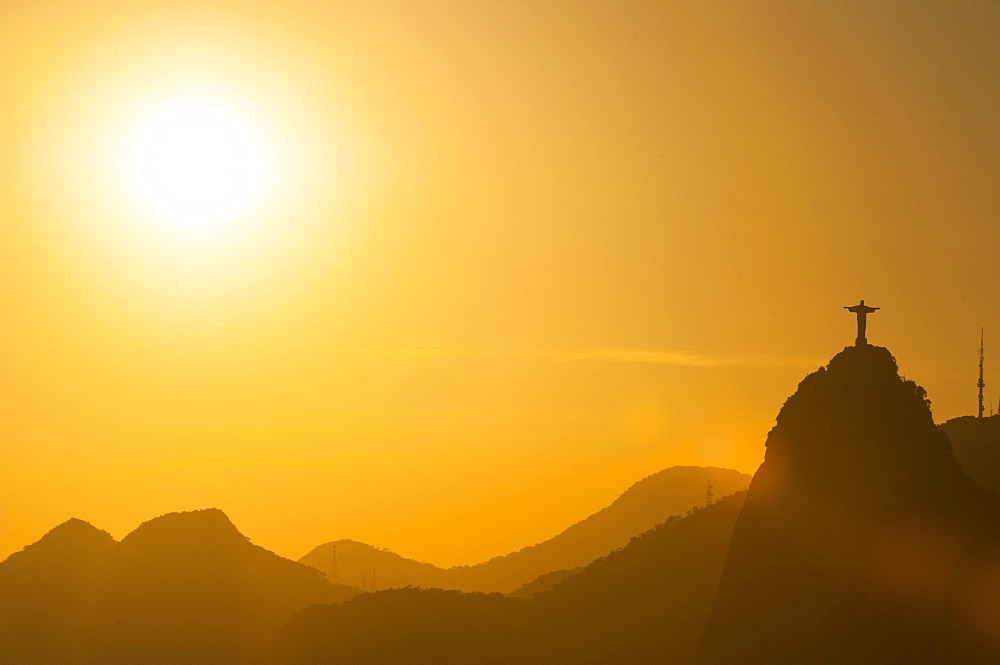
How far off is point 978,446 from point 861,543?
42600 millimetres

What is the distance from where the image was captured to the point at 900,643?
320ft

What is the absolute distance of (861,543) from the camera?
335 ft

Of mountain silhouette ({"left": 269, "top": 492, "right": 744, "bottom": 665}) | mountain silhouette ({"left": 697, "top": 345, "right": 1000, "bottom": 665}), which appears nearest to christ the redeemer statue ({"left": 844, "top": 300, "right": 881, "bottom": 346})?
mountain silhouette ({"left": 697, "top": 345, "right": 1000, "bottom": 665})

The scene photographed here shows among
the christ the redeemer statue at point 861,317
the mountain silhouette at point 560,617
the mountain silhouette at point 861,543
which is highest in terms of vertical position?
the christ the redeemer statue at point 861,317

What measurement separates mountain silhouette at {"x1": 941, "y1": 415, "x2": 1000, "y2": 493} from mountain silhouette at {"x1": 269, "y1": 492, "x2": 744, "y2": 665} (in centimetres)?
3534

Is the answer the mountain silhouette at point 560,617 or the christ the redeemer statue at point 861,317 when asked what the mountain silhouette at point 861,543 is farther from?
the mountain silhouette at point 560,617

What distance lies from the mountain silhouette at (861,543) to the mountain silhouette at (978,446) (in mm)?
19938

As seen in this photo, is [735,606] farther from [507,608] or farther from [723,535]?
[507,608]

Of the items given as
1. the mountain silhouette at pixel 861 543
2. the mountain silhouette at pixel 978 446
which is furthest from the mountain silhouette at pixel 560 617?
the mountain silhouette at pixel 861 543

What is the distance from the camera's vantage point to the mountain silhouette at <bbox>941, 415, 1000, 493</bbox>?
127 metres

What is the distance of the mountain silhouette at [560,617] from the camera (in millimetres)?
167875

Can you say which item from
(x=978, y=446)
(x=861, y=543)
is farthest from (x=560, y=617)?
(x=861, y=543)

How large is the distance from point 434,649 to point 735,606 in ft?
250

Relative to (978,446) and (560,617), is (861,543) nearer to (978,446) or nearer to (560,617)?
(978,446)
